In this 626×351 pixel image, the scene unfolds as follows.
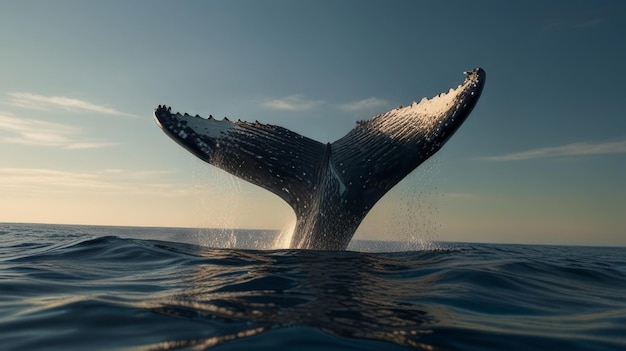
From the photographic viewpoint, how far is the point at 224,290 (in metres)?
4.96

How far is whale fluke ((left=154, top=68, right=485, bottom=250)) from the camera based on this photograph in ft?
24.4

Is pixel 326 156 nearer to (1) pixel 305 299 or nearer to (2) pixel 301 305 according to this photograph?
(1) pixel 305 299

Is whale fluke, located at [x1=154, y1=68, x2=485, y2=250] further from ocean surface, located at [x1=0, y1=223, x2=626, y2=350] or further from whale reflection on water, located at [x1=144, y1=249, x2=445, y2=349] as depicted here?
whale reflection on water, located at [x1=144, y1=249, x2=445, y2=349]

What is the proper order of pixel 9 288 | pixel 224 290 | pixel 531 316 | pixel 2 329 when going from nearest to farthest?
pixel 2 329
pixel 531 316
pixel 224 290
pixel 9 288

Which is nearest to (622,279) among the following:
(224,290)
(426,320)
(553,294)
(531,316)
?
(553,294)

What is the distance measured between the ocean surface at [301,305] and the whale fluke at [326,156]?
641mm

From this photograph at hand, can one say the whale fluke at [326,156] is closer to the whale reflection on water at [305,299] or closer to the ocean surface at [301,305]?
the ocean surface at [301,305]

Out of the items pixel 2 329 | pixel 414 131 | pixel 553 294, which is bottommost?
pixel 2 329

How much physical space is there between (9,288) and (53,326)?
7.12 ft

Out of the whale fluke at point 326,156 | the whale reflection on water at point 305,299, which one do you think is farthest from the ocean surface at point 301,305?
the whale fluke at point 326,156

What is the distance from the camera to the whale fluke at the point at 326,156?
743 centimetres

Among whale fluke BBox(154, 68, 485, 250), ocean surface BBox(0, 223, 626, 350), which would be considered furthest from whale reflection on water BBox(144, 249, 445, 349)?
whale fluke BBox(154, 68, 485, 250)

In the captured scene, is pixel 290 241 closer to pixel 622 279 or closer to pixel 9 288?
pixel 9 288

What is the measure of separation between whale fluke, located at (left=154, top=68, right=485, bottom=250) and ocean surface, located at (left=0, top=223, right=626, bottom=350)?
2.10 feet
